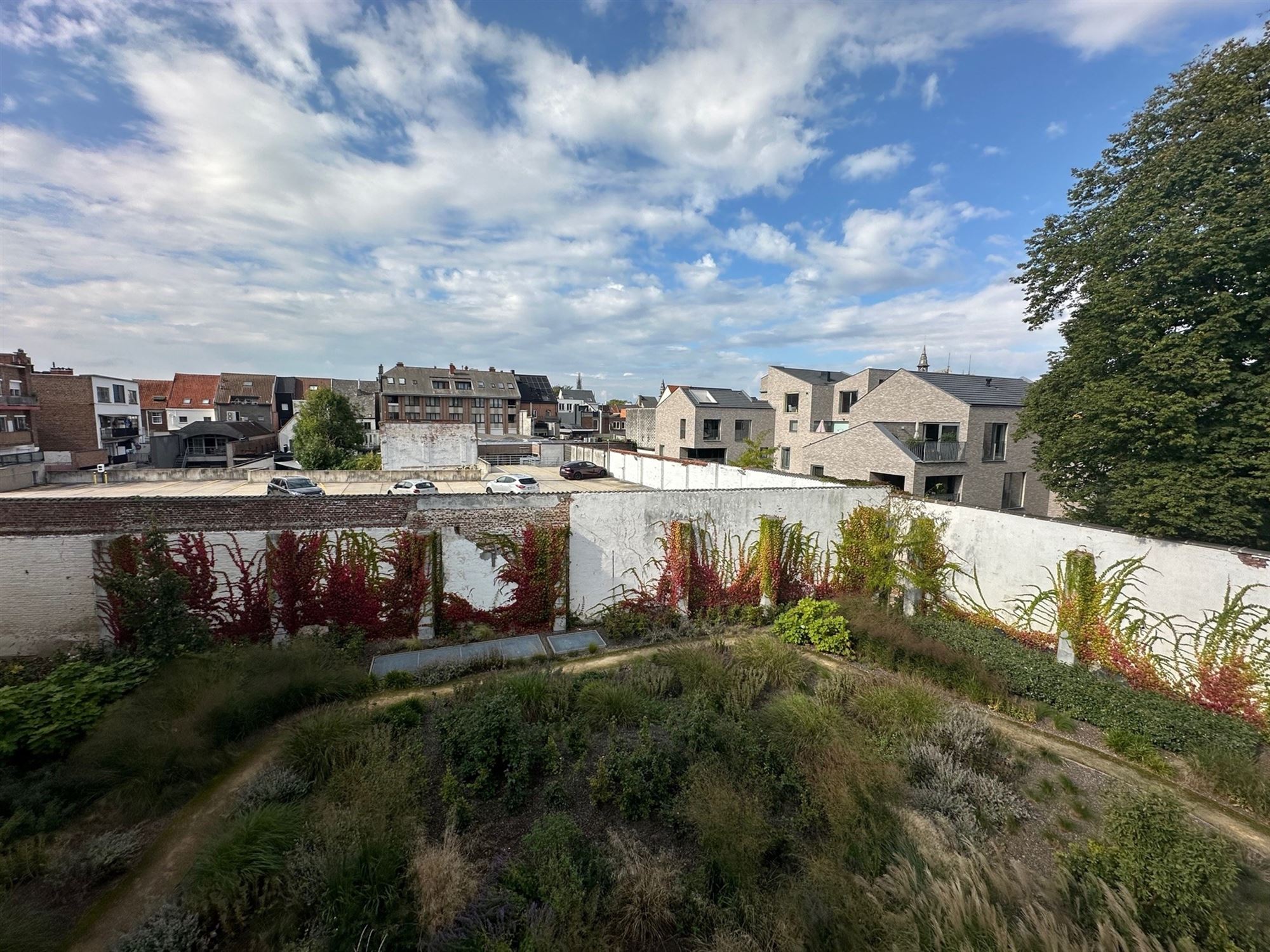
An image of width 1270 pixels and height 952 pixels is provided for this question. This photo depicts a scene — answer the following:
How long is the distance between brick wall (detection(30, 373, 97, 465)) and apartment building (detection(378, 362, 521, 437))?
20.8 meters

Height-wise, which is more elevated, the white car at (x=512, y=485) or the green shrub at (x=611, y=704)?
the white car at (x=512, y=485)

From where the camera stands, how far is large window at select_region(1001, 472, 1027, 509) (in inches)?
858

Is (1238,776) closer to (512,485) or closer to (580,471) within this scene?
(512,485)

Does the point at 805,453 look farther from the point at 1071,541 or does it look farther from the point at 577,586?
the point at 577,586

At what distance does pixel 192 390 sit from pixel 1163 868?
71058 mm

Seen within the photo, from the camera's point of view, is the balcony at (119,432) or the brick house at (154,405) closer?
the balcony at (119,432)

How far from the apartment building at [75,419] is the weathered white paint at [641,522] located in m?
41.0

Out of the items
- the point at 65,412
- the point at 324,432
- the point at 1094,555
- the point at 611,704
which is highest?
the point at 65,412

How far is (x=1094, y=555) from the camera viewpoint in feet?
36.0

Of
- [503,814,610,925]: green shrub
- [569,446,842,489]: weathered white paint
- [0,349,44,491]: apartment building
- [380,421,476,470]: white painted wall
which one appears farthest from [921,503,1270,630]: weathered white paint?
[0,349,44,491]: apartment building

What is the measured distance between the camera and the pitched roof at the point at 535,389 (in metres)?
64.1

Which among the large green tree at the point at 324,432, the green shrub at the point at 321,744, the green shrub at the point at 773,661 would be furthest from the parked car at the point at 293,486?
the green shrub at the point at 773,661

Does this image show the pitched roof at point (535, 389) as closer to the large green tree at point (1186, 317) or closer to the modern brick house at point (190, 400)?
the modern brick house at point (190, 400)

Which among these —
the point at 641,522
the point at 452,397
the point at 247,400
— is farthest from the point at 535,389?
the point at 641,522
